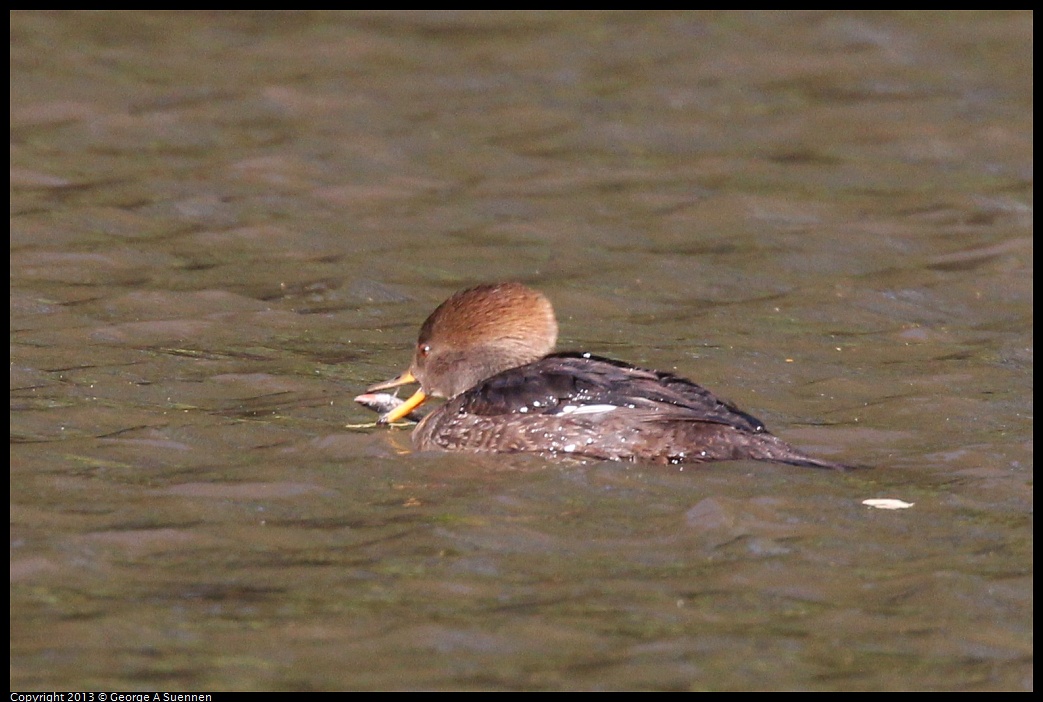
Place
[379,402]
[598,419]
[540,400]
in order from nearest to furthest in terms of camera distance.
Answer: [598,419]
[540,400]
[379,402]

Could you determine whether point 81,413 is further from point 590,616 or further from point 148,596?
point 590,616

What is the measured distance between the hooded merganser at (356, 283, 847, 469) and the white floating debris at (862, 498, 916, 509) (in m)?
0.39

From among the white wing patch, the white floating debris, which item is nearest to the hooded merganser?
the white wing patch

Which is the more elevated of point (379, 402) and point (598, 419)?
point (598, 419)

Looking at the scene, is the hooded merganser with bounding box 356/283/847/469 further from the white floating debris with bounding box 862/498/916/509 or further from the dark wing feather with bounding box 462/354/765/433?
the white floating debris with bounding box 862/498/916/509

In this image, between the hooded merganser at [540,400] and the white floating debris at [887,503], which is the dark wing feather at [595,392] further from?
the white floating debris at [887,503]

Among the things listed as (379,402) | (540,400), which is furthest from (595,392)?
(379,402)

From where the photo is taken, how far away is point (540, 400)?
7.76 metres

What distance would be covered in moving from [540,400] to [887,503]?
1.61 m

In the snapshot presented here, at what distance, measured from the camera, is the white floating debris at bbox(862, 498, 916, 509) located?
678 cm

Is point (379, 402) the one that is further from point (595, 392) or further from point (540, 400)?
point (595, 392)

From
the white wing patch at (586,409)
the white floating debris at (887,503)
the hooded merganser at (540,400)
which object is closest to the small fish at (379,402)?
the hooded merganser at (540,400)

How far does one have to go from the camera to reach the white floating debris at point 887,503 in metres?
6.78
